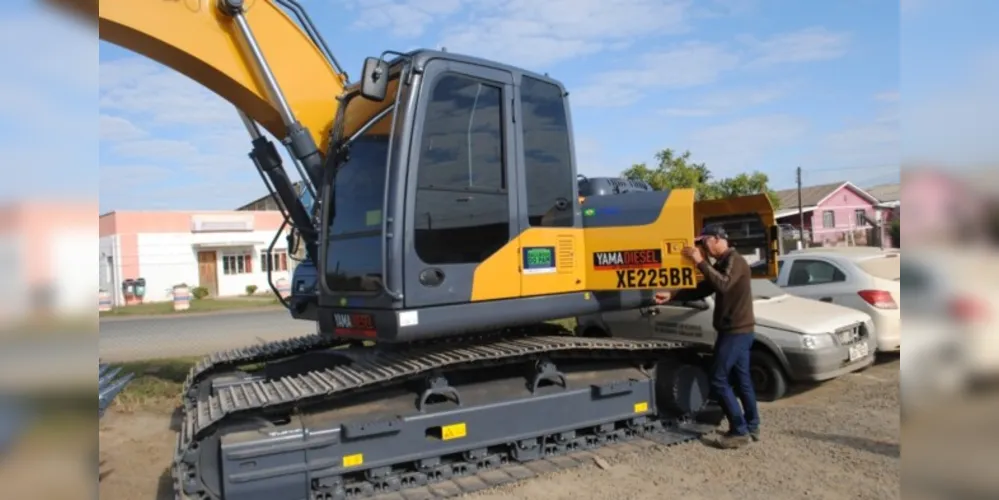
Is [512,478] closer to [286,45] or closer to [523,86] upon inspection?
[523,86]

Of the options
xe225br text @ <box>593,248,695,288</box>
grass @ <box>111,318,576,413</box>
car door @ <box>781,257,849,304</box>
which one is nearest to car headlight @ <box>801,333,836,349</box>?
xe225br text @ <box>593,248,695,288</box>

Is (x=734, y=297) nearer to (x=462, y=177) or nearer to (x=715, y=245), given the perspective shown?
(x=715, y=245)

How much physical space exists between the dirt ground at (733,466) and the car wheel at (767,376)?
26cm

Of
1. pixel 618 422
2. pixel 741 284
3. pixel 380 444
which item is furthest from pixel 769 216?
pixel 380 444

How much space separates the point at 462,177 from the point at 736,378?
300 centimetres

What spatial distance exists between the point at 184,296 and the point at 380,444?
2478 cm

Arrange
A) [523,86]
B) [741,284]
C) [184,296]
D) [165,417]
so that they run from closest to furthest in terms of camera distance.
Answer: [523,86] → [741,284] → [165,417] → [184,296]

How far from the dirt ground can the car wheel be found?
26 cm

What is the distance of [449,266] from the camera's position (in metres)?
4.92

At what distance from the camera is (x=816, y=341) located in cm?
703

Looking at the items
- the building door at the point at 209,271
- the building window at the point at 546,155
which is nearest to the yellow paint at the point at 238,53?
the building window at the point at 546,155

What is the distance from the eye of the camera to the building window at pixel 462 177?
486 cm

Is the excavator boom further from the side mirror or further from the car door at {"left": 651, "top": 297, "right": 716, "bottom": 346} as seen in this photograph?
the car door at {"left": 651, "top": 297, "right": 716, "bottom": 346}

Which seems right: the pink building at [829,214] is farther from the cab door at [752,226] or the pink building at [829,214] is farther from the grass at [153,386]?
the grass at [153,386]
